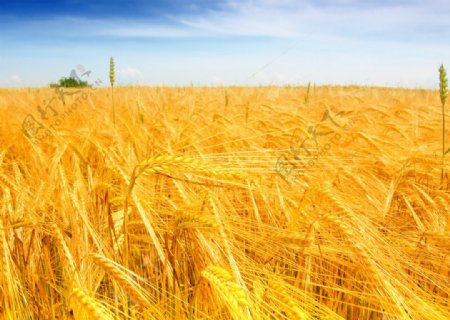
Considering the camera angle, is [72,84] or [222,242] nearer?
[222,242]

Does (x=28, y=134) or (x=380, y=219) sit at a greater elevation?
(x=28, y=134)

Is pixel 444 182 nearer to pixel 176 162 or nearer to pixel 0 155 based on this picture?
pixel 176 162

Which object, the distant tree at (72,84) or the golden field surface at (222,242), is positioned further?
the distant tree at (72,84)

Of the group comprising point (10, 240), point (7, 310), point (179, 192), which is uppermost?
point (179, 192)

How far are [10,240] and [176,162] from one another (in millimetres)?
723

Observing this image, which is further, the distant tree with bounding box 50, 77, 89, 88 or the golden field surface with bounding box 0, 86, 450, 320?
the distant tree with bounding box 50, 77, 89, 88

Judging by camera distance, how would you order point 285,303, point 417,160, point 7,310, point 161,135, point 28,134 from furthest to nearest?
point 161,135
point 28,134
point 417,160
point 7,310
point 285,303

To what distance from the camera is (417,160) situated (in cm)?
192

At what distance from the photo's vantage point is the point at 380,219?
142 cm

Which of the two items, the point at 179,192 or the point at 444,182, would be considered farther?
the point at 444,182

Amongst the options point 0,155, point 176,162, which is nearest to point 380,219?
point 176,162

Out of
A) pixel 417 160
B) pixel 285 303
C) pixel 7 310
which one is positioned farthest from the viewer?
pixel 417 160

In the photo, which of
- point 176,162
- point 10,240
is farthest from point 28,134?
point 176,162

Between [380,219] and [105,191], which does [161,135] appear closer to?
[105,191]
